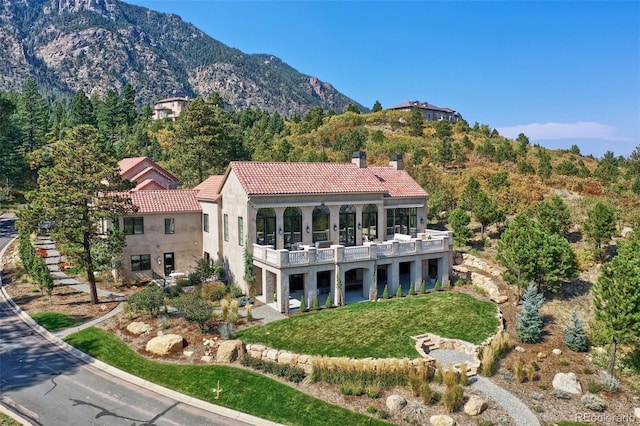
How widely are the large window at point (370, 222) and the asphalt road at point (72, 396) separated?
63.2ft

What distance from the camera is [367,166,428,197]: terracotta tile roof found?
34875 mm

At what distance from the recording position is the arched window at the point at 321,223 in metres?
30.5

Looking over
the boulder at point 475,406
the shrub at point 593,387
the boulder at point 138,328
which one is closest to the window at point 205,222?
the boulder at point 138,328

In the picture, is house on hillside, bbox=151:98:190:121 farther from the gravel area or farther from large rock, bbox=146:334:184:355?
the gravel area

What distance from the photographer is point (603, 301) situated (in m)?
20.5

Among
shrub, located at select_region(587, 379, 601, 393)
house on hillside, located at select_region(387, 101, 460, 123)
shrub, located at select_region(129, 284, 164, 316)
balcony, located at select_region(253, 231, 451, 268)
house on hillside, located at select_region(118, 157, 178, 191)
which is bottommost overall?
shrub, located at select_region(587, 379, 601, 393)

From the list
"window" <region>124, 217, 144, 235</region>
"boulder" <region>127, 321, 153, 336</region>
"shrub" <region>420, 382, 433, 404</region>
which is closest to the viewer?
"shrub" <region>420, 382, 433, 404</region>

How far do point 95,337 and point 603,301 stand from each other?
26595mm

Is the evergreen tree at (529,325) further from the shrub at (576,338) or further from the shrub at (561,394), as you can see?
the shrub at (561,394)

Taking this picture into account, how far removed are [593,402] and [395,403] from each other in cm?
843

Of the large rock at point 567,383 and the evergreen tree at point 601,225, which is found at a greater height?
the evergreen tree at point 601,225

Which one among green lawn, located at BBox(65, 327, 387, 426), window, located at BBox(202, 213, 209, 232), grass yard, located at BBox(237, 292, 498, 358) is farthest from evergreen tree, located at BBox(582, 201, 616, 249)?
window, located at BBox(202, 213, 209, 232)

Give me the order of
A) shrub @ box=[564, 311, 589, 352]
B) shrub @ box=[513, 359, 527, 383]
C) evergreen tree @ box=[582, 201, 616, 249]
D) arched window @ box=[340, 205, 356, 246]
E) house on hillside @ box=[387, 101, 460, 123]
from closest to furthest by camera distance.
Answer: shrub @ box=[513, 359, 527, 383]
shrub @ box=[564, 311, 589, 352]
arched window @ box=[340, 205, 356, 246]
evergreen tree @ box=[582, 201, 616, 249]
house on hillside @ box=[387, 101, 460, 123]

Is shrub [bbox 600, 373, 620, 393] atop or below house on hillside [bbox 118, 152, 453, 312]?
below
